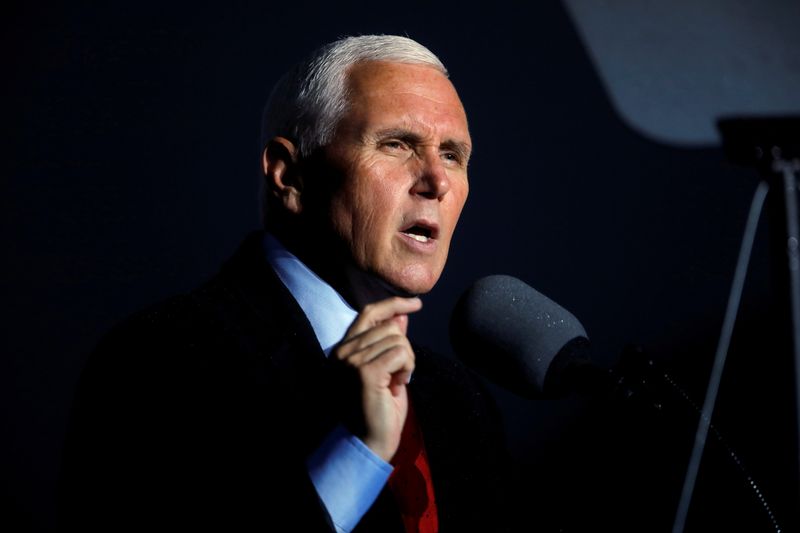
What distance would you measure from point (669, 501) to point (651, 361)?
705 mm

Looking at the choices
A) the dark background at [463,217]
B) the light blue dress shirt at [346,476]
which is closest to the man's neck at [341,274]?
the light blue dress shirt at [346,476]

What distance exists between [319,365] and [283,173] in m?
0.25

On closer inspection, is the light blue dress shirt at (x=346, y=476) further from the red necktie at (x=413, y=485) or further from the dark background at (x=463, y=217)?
the dark background at (x=463, y=217)

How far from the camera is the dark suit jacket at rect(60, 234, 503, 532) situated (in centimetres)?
78

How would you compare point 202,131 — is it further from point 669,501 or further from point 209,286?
point 669,501

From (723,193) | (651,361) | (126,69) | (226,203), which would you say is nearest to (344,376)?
(651,361)

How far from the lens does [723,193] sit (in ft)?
4.91

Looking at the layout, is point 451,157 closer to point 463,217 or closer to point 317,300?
point 317,300

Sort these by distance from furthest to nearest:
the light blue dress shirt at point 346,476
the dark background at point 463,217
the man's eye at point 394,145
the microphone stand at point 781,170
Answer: the dark background at point 463,217 → the man's eye at point 394,145 → the light blue dress shirt at point 346,476 → the microphone stand at point 781,170

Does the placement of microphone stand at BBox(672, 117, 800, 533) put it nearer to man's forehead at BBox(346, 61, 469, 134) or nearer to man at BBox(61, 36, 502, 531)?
man at BBox(61, 36, 502, 531)

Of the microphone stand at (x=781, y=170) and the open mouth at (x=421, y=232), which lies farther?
the open mouth at (x=421, y=232)

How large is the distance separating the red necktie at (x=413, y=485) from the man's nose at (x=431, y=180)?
0.26 meters

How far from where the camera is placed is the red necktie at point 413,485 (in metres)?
0.90

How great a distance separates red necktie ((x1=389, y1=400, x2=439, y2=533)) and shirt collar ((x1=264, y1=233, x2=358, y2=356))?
14 centimetres
